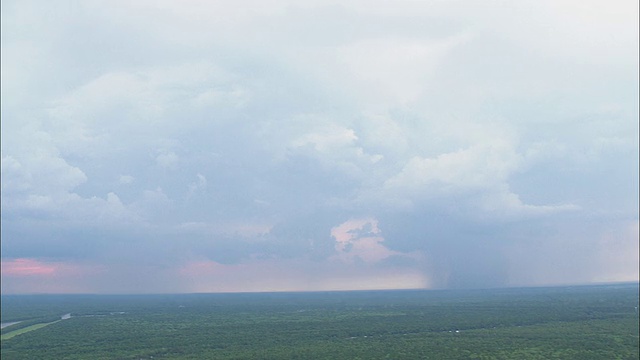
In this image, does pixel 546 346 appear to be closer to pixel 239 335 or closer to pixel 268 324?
pixel 239 335

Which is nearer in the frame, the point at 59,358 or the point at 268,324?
the point at 59,358

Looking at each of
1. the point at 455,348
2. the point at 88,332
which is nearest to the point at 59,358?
the point at 88,332

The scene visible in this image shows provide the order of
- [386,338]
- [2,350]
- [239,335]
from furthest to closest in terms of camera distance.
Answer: [239,335], [386,338], [2,350]

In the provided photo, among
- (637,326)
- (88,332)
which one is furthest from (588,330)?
(88,332)

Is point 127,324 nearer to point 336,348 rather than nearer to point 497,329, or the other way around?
point 336,348

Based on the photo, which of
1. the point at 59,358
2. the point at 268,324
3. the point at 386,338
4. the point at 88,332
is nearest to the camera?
the point at 59,358

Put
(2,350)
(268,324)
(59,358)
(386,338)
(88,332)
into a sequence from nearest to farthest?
(59,358) < (2,350) < (386,338) < (88,332) < (268,324)

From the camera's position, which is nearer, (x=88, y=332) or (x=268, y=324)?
(x=88, y=332)

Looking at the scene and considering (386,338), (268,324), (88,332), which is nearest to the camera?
(386,338)
